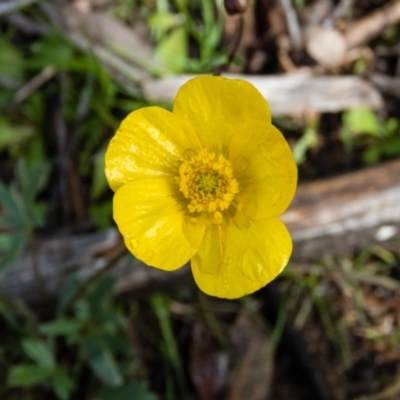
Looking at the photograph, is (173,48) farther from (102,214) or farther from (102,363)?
(102,363)

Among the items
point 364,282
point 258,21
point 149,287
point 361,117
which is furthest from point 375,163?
point 149,287

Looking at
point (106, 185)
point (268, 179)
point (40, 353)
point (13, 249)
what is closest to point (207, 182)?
point (268, 179)

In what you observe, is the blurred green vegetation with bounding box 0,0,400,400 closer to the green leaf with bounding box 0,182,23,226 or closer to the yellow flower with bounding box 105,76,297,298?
the green leaf with bounding box 0,182,23,226

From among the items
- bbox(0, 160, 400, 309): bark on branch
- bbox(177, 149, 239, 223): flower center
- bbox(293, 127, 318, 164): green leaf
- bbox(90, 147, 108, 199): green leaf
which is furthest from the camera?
bbox(293, 127, 318, 164): green leaf

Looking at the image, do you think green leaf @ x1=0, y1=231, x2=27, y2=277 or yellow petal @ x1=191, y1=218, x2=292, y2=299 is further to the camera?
green leaf @ x1=0, y1=231, x2=27, y2=277

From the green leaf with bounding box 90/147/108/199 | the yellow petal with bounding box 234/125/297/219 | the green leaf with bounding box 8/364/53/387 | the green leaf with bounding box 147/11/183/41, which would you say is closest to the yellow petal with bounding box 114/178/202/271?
the yellow petal with bounding box 234/125/297/219

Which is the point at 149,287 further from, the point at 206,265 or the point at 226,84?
the point at 226,84
